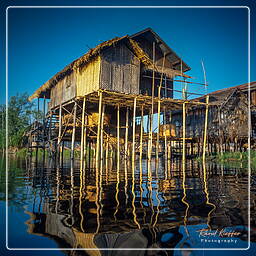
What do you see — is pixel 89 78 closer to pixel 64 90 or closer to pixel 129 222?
pixel 64 90

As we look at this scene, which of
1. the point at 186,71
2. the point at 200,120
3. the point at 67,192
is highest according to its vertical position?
the point at 186,71

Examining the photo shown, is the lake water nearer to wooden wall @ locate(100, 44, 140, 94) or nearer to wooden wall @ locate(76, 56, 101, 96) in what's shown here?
wooden wall @ locate(76, 56, 101, 96)

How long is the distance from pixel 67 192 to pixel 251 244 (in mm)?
3565

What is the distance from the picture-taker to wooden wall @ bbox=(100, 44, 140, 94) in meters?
13.6

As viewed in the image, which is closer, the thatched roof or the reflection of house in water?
the reflection of house in water

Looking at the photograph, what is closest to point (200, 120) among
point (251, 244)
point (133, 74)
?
point (133, 74)

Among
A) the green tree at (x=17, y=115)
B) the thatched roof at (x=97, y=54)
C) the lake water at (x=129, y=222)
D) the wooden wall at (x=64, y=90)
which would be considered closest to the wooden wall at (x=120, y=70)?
the thatched roof at (x=97, y=54)

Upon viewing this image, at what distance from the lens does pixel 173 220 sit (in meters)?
2.97

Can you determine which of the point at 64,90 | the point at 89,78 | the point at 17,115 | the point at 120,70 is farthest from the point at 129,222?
the point at 17,115

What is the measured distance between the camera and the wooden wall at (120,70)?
1365 centimetres

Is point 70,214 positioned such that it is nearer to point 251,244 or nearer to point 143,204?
point 143,204

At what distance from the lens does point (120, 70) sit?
565 inches

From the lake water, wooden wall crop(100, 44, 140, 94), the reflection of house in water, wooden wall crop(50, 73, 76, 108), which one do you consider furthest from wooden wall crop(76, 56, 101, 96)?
the lake water

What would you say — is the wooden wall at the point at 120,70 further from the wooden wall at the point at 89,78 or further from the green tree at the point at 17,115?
the green tree at the point at 17,115
